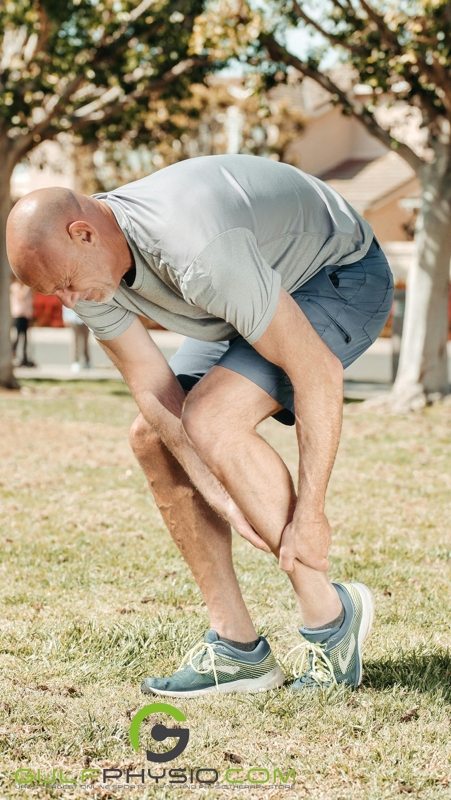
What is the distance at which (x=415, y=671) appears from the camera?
310 centimetres

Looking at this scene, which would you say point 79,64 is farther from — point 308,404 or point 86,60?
point 308,404

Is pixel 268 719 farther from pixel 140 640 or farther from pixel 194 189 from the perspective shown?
pixel 194 189

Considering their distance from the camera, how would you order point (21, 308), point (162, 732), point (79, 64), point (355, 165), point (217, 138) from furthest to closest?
1. point (355, 165)
2. point (217, 138)
3. point (21, 308)
4. point (79, 64)
5. point (162, 732)

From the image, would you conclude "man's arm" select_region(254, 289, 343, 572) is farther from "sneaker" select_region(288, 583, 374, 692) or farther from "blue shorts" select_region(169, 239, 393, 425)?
"sneaker" select_region(288, 583, 374, 692)

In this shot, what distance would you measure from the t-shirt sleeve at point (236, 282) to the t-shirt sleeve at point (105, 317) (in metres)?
0.55

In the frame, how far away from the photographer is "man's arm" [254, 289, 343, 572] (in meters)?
2.59

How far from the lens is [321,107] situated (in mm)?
34844

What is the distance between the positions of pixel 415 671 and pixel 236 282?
1501mm

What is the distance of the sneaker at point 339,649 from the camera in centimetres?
293

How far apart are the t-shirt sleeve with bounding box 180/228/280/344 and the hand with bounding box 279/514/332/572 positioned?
0.61 meters

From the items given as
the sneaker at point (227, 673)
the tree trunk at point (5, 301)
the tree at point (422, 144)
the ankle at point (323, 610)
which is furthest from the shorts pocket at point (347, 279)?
the tree trunk at point (5, 301)

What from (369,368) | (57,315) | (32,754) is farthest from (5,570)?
(57,315)

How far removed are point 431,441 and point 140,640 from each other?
5699 millimetres

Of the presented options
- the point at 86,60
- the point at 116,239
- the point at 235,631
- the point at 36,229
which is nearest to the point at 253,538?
the point at 235,631
